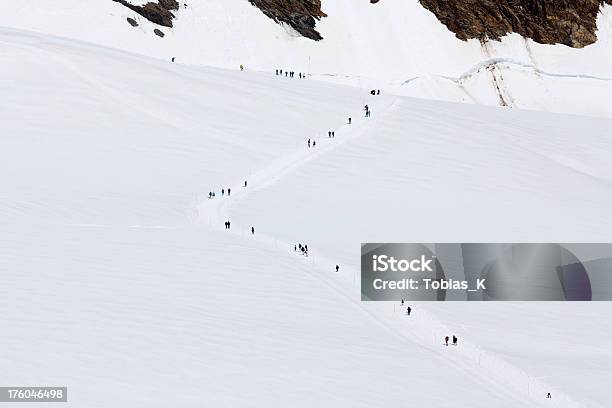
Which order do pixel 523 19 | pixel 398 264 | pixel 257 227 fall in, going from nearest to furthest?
pixel 398 264 < pixel 257 227 < pixel 523 19

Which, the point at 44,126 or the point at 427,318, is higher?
the point at 44,126

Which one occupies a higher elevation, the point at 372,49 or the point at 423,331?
the point at 372,49

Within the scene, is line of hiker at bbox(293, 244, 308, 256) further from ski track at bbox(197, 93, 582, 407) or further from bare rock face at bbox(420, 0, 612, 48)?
bare rock face at bbox(420, 0, 612, 48)

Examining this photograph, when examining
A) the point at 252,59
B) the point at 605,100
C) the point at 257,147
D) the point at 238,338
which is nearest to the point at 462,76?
the point at 605,100

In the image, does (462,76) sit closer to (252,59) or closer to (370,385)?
(252,59)

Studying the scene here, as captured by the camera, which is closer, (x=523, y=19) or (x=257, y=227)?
(x=257, y=227)

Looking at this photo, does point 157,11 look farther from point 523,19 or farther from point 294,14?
point 523,19
